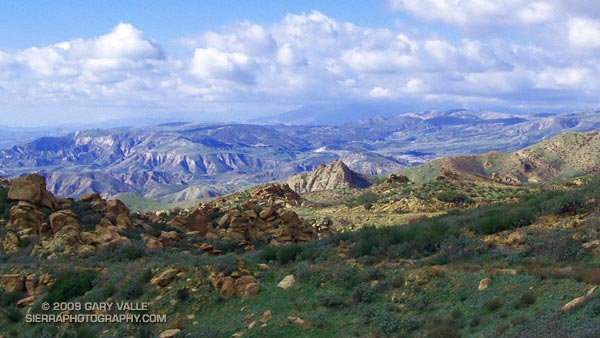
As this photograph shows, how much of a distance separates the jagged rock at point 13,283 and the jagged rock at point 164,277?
8217mm

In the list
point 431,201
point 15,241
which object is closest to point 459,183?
point 431,201

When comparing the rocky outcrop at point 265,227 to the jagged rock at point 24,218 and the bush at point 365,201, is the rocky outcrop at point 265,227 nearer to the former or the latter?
the jagged rock at point 24,218

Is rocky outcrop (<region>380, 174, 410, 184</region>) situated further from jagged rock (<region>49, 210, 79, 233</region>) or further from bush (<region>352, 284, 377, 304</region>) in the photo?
bush (<region>352, 284, 377, 304</region>)

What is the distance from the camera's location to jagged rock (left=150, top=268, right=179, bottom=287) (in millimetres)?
22047

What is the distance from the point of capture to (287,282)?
20.9 metres

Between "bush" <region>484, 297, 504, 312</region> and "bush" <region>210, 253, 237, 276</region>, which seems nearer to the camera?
"bush" <region>484, 297, 504, 312</region>

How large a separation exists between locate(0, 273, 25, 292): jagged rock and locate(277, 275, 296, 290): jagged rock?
1402cm

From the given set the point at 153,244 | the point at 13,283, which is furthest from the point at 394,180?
the point at 13,283

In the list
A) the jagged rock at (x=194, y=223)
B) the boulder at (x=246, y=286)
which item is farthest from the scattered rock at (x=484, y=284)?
the jagged rock at (x=194, y=223)

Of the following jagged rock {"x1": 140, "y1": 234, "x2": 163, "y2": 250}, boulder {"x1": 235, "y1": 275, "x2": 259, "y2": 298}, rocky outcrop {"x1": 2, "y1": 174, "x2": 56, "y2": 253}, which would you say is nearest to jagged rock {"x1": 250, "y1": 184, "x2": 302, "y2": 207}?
rocky outcrop {"x1": 2, "y1": 174, "x2": 56, "y2": 253}

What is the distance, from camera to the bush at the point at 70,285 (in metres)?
23.3

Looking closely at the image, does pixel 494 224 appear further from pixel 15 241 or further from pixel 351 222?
pixel 15 241

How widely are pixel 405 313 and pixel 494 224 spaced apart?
1308cm

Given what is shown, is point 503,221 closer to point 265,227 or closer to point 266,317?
point 266,317
